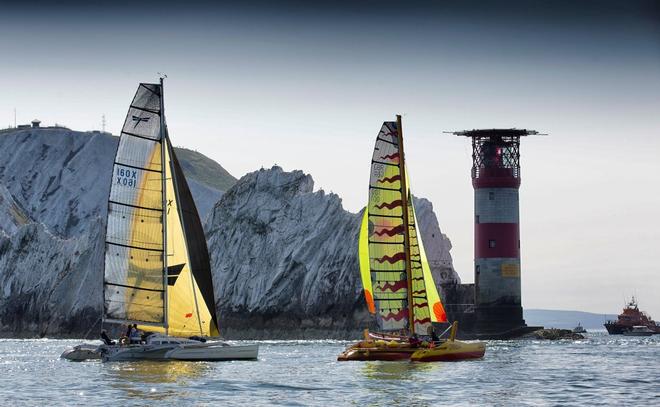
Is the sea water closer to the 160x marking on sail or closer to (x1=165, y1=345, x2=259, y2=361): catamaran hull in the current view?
(x1=165, y1=345, x2=259, y2=361): catamaran hull

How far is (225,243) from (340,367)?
9684cm

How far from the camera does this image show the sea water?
5538 centimetres

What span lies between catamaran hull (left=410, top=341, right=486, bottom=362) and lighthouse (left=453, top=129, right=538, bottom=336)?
183ft

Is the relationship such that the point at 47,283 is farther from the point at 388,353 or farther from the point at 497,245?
the point at 388,353

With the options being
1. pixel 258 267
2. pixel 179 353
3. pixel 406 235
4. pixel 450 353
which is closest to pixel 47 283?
pixel 258 267

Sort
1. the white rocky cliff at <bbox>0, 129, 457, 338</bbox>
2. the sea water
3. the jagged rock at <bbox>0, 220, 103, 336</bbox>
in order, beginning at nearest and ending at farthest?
1. the sea water
2. the white rocky cliff at <bbox>0, 129, 457, 338</bbox>
3. the jagged rock at <bbox>0, 220, 103, 336</bbox>

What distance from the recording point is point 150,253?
80.0m

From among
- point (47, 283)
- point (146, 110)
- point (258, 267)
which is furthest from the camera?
point (47, 283)

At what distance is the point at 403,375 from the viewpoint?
69312 mm

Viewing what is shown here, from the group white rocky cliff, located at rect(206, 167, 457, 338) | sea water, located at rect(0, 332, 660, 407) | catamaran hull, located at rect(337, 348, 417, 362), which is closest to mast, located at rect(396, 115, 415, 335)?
catamaran hull, located at rect(337, 348, 417, 362)

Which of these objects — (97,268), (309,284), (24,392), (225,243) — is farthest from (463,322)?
(24,392)

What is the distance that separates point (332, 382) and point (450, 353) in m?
17.0

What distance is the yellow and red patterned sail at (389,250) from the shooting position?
82062 millimetres

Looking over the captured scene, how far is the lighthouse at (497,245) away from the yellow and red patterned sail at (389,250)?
58.9 meters
